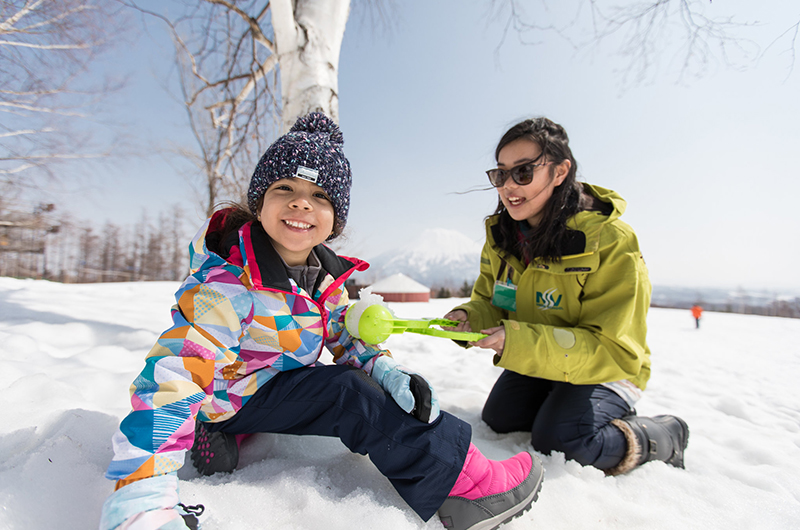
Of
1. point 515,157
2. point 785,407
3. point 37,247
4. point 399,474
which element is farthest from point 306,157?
point 37,247

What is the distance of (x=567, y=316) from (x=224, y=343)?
5.05ft

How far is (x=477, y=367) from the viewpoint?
115 inches

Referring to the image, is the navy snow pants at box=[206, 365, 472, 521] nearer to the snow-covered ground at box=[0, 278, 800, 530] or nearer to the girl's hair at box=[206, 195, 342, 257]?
the snow-covered ground at box=[0, 278, 800, 530]

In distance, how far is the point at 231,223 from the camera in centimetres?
151

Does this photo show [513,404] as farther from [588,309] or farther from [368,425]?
[368,425]

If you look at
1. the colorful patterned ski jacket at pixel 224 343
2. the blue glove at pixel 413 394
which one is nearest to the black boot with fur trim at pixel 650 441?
the blue glove at pixel 413 394

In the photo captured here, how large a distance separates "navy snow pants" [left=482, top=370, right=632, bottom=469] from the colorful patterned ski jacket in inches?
34.7

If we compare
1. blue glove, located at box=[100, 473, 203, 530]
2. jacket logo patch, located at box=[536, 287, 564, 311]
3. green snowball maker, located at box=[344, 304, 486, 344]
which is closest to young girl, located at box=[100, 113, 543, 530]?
blue glove, located at box=[100, 473, 203, 530]

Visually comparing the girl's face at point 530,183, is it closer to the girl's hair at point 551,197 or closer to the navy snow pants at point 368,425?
the girl's hair at point 551,197

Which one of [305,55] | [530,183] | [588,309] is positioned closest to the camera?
[588,309]

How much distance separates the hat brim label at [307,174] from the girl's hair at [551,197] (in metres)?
1.03

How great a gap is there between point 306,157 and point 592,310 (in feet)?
4.78

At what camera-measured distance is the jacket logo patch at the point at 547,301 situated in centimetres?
180

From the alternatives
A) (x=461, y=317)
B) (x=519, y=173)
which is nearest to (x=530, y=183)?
(x=519, y=173)
